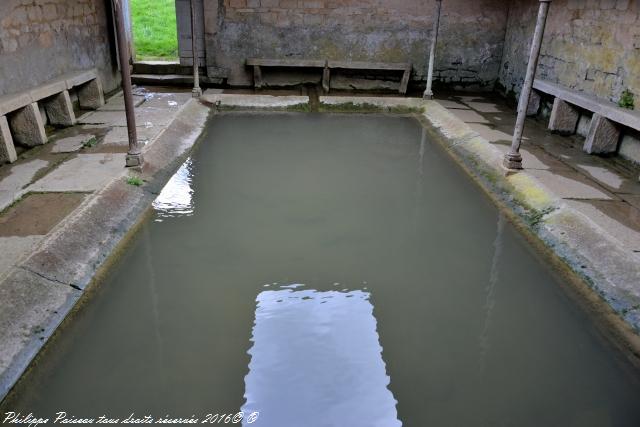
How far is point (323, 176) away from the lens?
518cm

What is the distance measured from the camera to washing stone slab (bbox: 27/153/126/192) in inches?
164

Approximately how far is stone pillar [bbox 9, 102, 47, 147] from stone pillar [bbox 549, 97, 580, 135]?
580 centimetres

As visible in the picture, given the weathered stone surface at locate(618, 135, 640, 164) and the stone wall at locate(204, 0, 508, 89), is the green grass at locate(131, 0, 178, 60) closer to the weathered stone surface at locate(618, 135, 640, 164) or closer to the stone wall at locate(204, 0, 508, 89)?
the stone wall at locate(204, 0, 508, 89)

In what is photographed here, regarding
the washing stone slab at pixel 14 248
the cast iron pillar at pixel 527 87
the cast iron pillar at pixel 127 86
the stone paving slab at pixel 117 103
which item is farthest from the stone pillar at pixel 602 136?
the stone paving slab at pixel 117 103

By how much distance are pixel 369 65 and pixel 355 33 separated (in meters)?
0.68

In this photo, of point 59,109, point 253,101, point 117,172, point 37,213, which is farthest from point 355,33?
point 37,213

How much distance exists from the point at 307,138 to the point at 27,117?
3105mm

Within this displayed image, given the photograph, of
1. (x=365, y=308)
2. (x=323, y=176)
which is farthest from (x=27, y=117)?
(x=365, y=308)

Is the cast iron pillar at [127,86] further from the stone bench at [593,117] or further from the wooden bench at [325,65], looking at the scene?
the stone bench at [593,117]

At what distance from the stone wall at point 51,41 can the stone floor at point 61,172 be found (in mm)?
649

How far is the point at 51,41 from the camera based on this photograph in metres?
6.00

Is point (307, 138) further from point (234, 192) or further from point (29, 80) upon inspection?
point (29, 80)

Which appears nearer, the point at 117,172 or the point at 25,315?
the point at 25,315

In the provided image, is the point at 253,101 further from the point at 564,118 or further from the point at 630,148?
the point at 630,148
